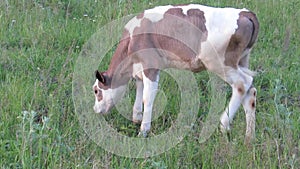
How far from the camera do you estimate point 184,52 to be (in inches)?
238

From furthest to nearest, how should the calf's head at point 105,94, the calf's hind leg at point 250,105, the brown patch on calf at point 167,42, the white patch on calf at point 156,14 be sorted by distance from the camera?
the calf's head at point 105,94, the white patch on calf at point 156,14, the brown patch on calf at point 167,42, the calf's hind leg at point 250,105

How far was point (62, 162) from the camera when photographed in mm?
4938

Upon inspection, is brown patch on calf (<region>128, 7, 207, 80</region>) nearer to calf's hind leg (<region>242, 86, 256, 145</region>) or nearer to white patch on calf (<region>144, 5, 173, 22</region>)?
white patch on calf (<region>144, 5, 173, 22</region>)

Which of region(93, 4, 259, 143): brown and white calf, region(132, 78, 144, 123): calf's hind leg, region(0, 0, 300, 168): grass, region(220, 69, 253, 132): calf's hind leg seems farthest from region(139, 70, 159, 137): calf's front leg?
region(220, 69, 253, 132): calf's hind leg

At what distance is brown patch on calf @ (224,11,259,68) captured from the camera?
227 inches

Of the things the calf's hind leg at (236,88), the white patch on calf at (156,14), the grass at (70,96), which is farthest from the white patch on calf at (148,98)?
the calf's hind leg at (236,88)

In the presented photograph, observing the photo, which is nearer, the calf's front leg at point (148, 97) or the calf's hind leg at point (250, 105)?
the calf's hind leg at point (250, 105)

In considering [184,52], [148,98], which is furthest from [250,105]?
[148,98]

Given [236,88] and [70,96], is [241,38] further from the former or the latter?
[70,96]

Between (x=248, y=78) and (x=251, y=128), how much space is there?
0.52 meters

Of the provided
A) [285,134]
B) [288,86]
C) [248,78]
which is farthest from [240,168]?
[288,86]

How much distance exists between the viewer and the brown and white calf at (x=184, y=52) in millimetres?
5809

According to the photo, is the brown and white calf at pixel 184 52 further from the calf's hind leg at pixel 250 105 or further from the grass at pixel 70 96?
the grass at pixel 70 96

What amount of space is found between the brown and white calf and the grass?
0.22 metres
